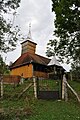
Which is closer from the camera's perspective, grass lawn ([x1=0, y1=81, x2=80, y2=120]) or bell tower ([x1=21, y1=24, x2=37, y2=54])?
grass lawn ([x1=0, y1=81, x2=80, y2=120])

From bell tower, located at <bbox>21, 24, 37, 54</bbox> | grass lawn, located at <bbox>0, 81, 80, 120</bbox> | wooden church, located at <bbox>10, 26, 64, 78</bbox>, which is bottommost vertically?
grass lawn, located at <bbox>0, 81, 80, 120</bbox>

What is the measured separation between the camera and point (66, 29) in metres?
27.1

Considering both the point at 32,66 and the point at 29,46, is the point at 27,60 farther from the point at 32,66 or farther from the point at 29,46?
the point at 29,46

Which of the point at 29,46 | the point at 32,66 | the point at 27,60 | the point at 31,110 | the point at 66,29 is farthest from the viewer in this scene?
the point at 29,46

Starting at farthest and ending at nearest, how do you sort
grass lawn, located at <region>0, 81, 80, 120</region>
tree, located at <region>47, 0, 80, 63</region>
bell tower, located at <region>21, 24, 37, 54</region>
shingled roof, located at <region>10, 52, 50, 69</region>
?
bell tower, located at <region>21, 24, 37, 54</region>, shingled roof, located at <region>10, 52, 50, 69</region>, tree, located at <region>47, 0, 80, 63</region>, grass lawn, located at <region>0, 81, 80, 120</region>

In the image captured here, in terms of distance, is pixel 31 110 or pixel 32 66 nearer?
pixel 31 110

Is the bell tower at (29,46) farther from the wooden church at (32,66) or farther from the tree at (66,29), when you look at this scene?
the tree at (66,29)

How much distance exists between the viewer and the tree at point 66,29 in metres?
26.0

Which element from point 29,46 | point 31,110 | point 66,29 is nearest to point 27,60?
point 29,46

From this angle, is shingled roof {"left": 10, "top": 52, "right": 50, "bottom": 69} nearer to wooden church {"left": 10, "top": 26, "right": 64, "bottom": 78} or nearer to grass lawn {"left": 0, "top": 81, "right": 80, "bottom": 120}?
wooden church {"left": 10, "top": 26, "right": 64, "bottom": 78}

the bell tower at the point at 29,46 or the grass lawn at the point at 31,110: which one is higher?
the bell tower at the point at 29,46

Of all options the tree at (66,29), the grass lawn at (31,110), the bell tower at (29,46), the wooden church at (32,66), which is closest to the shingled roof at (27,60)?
the wooden church at (32,66)

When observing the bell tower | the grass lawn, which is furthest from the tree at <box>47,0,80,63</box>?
the bell tower

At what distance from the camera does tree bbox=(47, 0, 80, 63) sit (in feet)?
85.1
